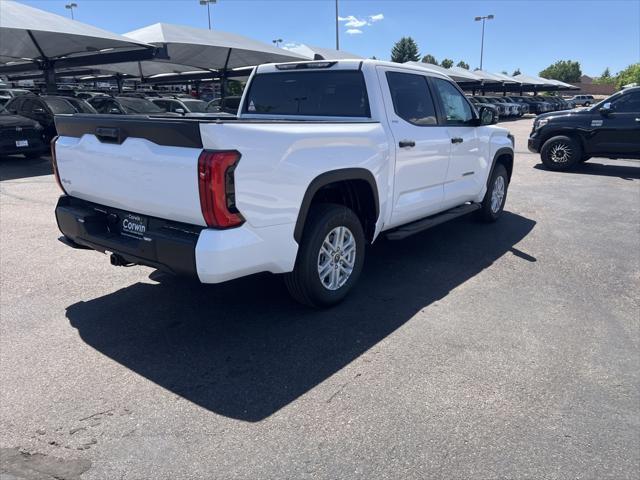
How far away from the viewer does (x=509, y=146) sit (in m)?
7.03

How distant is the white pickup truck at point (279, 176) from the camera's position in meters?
3.04

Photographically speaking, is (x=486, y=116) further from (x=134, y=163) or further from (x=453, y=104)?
(x=134, y=163)

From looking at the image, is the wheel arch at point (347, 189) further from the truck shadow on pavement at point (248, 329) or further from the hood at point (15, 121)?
the hood at point (15, 121)

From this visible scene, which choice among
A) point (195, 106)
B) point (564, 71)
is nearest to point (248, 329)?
point (195, 106)

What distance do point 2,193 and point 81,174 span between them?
19.9 feet

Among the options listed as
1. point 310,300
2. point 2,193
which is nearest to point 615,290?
point 310,300

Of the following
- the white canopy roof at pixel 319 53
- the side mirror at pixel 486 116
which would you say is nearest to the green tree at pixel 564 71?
the white canopy roof at pixel 319 53

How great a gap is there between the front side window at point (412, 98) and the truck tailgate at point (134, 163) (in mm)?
2256

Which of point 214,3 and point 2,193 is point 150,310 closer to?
point 2,193

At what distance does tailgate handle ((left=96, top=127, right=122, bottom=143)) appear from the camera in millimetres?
3369

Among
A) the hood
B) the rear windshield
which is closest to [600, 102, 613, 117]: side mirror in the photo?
the rear windshield

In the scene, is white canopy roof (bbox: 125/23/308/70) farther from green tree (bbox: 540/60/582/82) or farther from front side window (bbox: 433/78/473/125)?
green tree (bbox: 540/60/582/82)

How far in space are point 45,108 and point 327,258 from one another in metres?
11.5

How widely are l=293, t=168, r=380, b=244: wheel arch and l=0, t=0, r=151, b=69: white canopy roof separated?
13.4 meters
